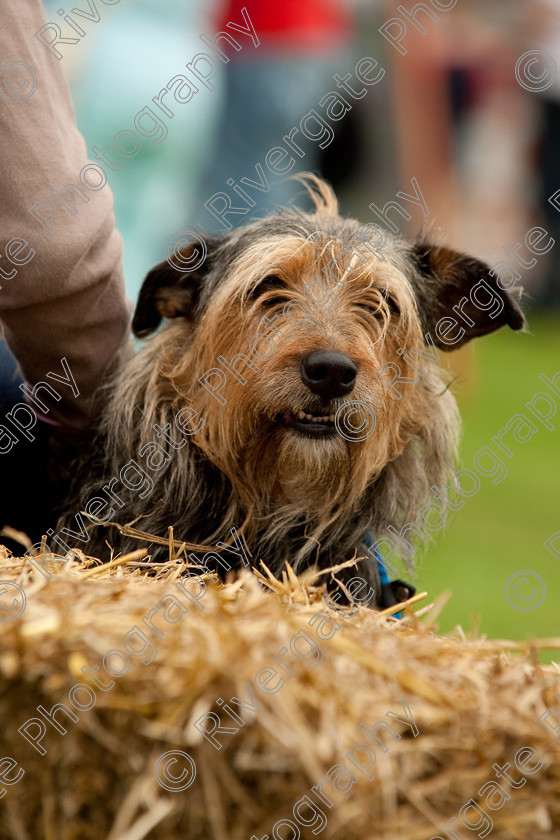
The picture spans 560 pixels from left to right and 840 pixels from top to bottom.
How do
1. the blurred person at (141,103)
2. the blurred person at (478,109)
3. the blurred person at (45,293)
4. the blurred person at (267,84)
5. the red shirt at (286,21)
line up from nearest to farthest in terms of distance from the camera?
the blurred person at (45,293)
the blurred person at (267,84)
the blurred person at (141,103)
the red shirt at (286,21)
the blurred person at (478,109)

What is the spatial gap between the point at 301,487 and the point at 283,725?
4.14 ft

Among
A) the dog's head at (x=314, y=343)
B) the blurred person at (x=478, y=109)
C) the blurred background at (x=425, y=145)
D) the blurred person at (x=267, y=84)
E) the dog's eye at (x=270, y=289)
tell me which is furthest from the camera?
A: the blurred person at (x=478, y=109)

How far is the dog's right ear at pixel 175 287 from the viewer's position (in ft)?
8.57

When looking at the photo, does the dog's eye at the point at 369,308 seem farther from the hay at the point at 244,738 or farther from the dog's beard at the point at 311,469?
the hay at the point at 244,738

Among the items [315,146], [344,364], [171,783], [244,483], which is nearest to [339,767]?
[171,783]

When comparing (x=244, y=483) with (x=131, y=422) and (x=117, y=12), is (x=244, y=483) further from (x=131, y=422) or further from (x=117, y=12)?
(x=117, y=12)

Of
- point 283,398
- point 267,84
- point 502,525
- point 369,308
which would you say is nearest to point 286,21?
point 267,84

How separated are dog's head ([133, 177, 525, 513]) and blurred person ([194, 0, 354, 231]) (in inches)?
152

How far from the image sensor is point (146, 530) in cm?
250

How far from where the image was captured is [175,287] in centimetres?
269

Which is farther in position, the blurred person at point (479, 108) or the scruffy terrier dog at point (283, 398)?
Result: the blurred person at point (479, 108)

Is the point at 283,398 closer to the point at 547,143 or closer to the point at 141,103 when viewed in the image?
the point at 141,103

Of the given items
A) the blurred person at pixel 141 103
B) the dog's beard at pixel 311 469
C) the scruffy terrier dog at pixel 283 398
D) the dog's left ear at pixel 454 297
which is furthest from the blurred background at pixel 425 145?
the dog's beard at pixel 311 469

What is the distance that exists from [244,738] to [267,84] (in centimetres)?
676
